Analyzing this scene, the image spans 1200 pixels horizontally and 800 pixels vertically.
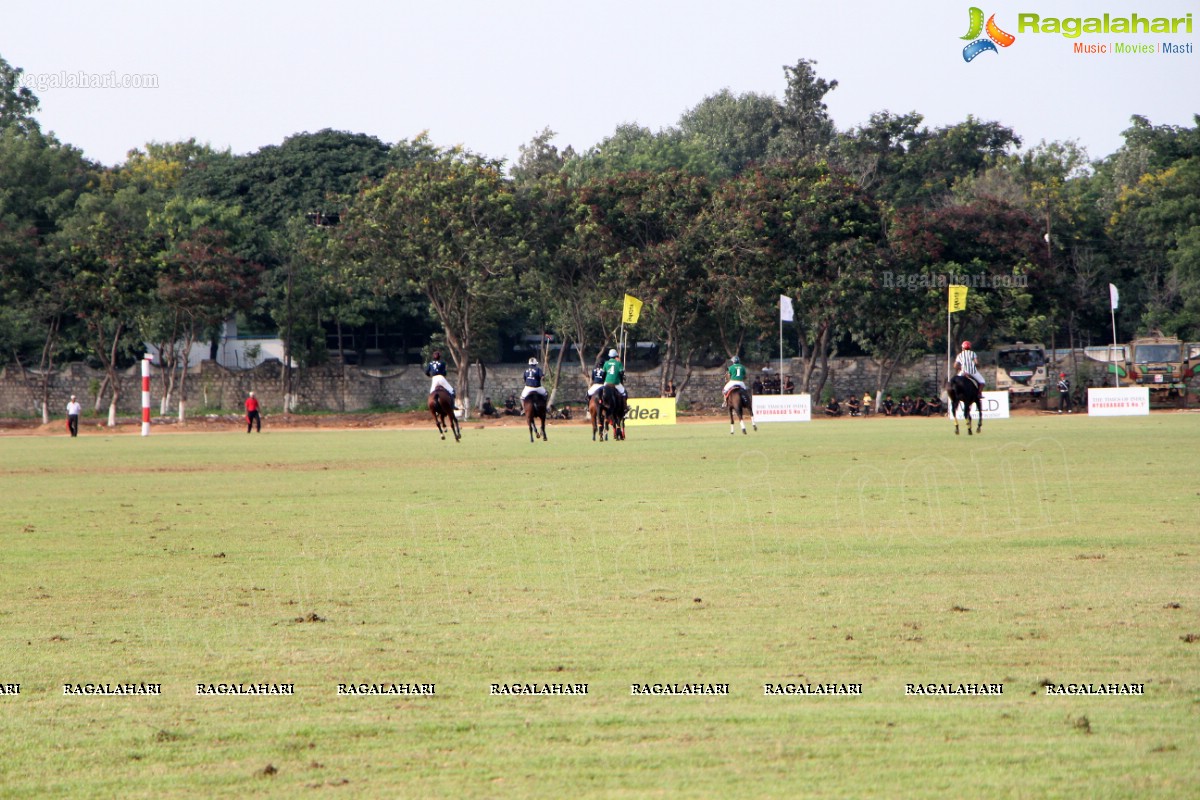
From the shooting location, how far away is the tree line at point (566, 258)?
1895 inches

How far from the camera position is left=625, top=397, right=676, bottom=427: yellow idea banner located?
145 ft

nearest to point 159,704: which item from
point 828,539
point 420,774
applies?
point 420,774

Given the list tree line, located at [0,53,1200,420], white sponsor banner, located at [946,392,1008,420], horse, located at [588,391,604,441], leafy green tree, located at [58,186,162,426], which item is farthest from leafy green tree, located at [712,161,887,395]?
Answer: leafy green tree, located at [58,186,162,426]

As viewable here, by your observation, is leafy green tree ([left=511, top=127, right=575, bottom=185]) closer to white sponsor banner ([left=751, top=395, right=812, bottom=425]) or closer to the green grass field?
white sponsor banner ([left=751, top=395, right=812, bottom=425])

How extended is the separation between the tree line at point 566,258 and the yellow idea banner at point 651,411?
5208 mm

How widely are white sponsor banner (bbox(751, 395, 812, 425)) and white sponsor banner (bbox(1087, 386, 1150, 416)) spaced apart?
29.5 ft

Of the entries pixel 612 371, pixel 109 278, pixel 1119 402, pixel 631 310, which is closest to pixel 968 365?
pixel 612 371

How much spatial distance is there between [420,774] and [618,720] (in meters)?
0.90

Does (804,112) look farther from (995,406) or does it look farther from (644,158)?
(995,406)

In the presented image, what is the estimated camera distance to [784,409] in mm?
43406

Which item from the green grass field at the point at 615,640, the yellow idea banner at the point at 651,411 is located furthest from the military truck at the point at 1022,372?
the green grass field at the point at 615,640

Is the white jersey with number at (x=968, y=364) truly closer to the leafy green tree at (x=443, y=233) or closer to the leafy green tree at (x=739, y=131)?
the leafy green tree at (x=443, y=233)

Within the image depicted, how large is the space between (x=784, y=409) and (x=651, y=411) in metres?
4.47

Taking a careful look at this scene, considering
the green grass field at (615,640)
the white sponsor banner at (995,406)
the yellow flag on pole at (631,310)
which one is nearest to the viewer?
the green grass field at (615,640)
